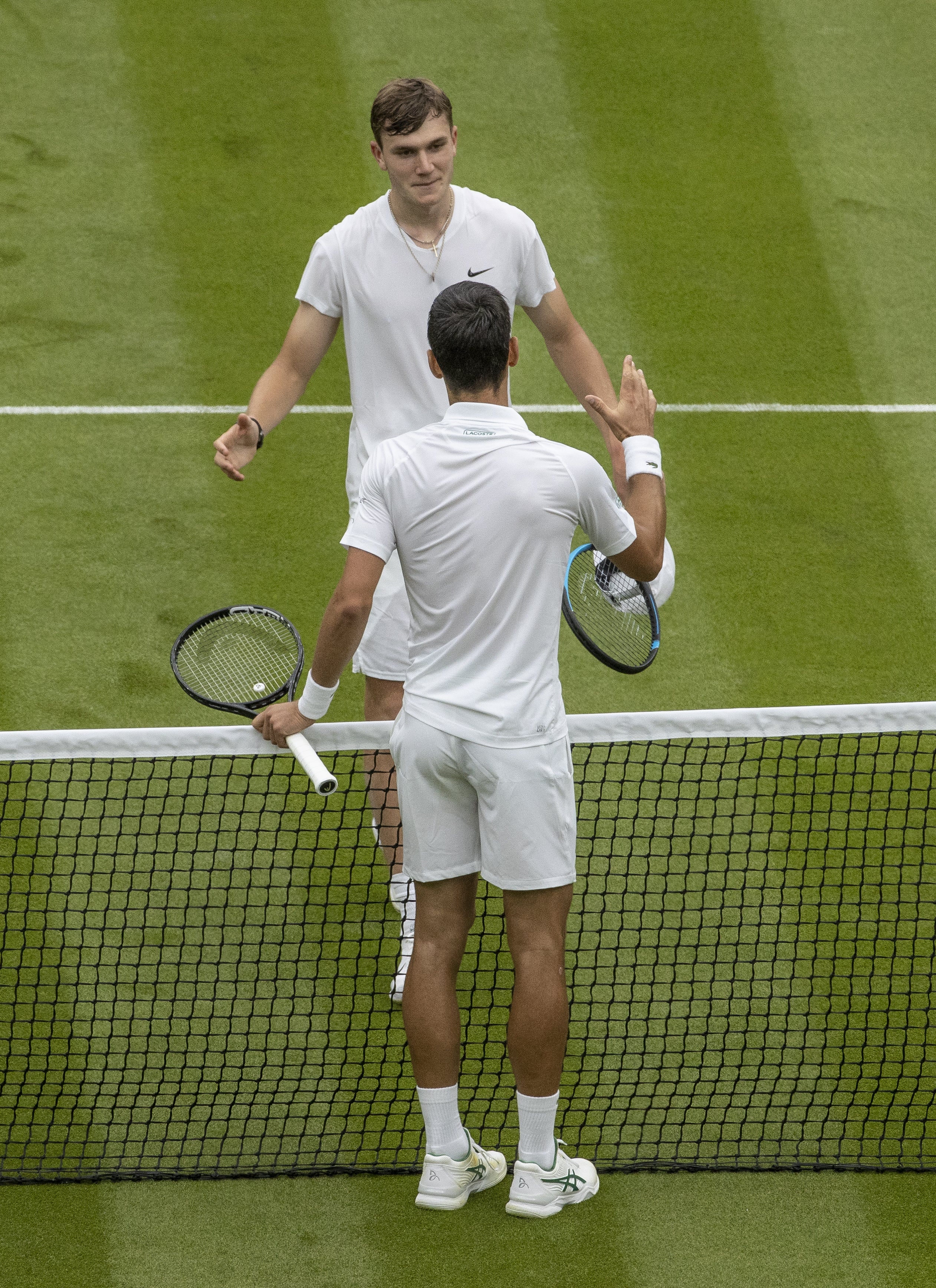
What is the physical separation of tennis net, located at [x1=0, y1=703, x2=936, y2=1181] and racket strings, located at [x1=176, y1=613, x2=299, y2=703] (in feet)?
0.76

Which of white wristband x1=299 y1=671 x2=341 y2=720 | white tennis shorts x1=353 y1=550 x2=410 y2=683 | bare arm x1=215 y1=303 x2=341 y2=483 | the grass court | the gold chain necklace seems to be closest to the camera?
white wristband x1=299 y1=671 x2=341 y2=720

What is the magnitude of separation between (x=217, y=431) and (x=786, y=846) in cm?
384

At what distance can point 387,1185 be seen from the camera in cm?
527

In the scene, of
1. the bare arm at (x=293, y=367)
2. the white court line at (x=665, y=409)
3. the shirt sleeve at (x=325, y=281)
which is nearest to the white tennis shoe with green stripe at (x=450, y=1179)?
the bare arm at (x=293, y=367)

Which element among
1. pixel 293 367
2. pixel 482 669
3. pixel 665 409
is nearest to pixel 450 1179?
pixel 482 669

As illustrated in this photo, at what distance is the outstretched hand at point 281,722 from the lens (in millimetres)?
5008

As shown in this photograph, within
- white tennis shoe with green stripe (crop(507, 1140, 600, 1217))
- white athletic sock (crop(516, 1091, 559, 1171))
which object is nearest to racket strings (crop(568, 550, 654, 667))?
white athletic sock (crop(516, 1091, 559, 1171))

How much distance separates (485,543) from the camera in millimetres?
4613

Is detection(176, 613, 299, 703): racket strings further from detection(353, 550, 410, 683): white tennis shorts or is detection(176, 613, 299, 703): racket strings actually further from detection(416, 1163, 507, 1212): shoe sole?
detection(416, 1163, 507, 1212): shoe sole

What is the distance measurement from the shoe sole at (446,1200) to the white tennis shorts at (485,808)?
1018 millimetres

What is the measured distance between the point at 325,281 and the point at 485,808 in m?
2.11

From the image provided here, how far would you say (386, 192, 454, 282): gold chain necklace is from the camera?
18.7ft

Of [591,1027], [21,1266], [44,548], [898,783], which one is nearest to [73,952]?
[21,1266]

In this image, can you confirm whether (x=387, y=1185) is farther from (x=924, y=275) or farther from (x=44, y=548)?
(x=924, y=275)
